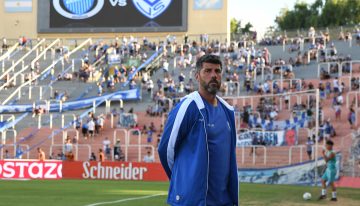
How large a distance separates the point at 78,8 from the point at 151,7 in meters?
6.32

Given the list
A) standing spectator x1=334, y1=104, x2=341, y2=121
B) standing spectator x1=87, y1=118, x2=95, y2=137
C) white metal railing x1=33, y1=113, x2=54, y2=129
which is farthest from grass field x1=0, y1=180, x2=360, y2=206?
white metal railing x1=33, y1=113, x2=54, y2=129

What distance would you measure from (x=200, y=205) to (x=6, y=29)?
62852 mm

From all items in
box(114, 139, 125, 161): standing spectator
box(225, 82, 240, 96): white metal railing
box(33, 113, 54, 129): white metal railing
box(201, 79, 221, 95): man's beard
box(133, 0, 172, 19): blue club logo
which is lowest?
box(114, 139, 125, 161): standing spectator

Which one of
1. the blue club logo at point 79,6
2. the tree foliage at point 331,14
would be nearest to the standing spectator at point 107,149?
the blue club logo at point 79,6

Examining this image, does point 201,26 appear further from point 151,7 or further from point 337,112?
point 337,112

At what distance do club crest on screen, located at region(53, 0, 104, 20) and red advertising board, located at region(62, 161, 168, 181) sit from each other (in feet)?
97.8

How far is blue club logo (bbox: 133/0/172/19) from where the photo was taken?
6025 centimetres

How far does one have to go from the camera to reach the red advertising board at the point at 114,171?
1305 inches

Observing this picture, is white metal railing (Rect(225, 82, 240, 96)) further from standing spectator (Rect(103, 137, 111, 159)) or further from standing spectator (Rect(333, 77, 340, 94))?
standing spectator (Rect(103, 137, 111, 159))

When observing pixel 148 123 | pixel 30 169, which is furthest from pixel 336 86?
pixel 30 169

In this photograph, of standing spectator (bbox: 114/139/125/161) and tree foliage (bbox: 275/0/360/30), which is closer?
standing spectator (bbox: 114/139/125/161)

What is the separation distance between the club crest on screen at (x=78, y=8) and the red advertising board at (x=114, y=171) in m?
29.8

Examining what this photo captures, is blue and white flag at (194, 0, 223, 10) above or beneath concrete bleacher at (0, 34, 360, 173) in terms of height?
above

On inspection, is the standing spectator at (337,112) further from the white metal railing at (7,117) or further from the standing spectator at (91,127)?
the white metal railing at (7,117)
